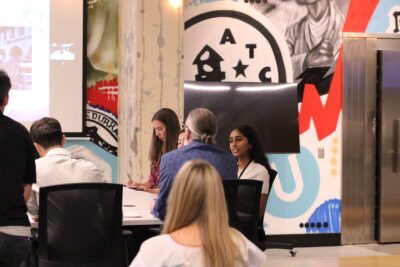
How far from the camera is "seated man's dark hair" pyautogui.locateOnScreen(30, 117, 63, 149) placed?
3.91m

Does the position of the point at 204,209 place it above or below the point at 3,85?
below

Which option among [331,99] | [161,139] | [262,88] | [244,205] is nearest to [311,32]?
[331,99]

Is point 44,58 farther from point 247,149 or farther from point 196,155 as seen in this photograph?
point 196,155

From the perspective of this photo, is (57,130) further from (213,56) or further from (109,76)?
(213,56)

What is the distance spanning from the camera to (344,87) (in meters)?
7.33

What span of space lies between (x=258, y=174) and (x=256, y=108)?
6.67 ft

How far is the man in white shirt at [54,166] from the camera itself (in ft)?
12.7

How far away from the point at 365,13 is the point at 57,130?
14.8 ft

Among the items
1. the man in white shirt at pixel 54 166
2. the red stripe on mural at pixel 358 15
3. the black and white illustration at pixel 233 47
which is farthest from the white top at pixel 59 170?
the red stripe on mural at pixel 358 15

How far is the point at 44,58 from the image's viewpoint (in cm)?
658

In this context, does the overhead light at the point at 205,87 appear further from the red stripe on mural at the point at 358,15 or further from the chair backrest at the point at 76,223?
the chair backrest at the point at 76,223

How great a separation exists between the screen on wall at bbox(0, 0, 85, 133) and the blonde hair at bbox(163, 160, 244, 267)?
4.51 meters

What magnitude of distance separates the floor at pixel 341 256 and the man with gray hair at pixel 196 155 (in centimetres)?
254

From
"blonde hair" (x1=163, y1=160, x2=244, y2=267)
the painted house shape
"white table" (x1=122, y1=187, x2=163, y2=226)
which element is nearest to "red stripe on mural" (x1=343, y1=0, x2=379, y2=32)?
the painted house shape
